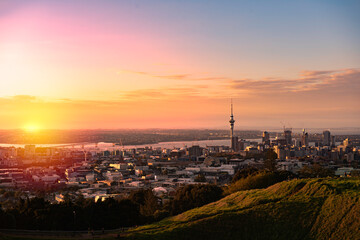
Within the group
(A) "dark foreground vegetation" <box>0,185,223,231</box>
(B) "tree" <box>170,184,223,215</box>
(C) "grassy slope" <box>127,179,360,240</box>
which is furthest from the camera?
(B) "tree" <box>170,184,223,215</box>

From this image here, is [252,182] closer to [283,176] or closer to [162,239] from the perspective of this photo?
[283,176]

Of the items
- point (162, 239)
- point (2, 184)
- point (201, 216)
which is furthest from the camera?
point (2, 184)

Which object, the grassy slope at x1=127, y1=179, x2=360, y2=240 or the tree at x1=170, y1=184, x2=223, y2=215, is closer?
the grassy slope at x1=127, y1=179, x2=360, y2=240

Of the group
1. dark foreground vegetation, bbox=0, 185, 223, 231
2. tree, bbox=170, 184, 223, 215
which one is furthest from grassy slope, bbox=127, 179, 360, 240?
tree, bbox=170, 184, 223, 215

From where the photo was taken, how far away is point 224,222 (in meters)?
13.0

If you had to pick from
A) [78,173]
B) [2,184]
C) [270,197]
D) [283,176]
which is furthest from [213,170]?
[270,197]

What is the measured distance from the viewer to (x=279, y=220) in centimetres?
1315

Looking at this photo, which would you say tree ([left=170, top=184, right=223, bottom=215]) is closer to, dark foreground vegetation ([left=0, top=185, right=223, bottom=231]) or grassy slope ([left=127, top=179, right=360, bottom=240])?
dark foreground vegetation ([left=0, top=185, right=223, bottom=231])

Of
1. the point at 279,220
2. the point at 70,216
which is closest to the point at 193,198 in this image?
the point at 70,216

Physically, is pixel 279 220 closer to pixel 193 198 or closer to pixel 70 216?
pixel 193 198

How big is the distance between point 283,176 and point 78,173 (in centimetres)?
4330

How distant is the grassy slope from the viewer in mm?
12477

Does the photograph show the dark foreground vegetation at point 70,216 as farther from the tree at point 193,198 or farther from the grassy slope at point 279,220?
the grassy slope at point 279,220

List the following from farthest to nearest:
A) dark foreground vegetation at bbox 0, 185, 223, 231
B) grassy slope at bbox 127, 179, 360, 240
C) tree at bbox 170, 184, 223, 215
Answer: tree at bbox 170, 184, 223, 215 < dark foreground vegetation at bbox 0, 185, 223, 231 < grassy slope at bbox 127, 179, 360, 240
